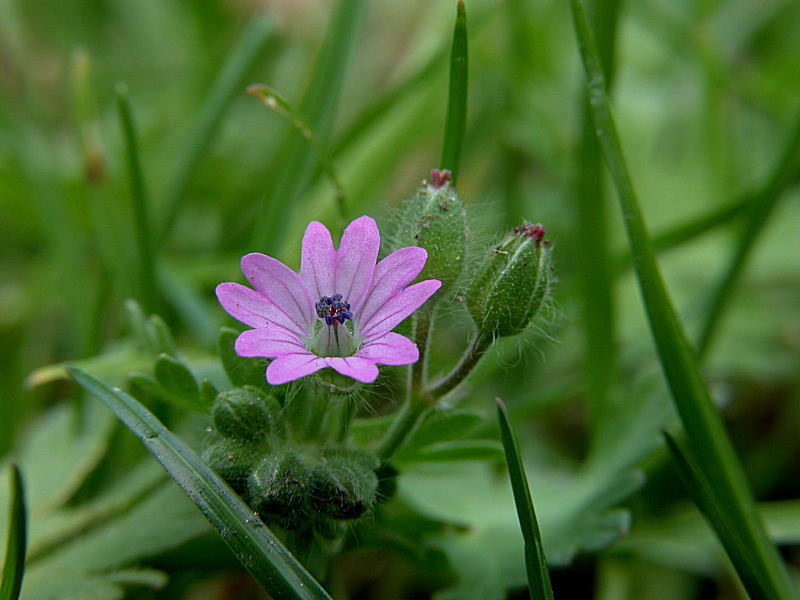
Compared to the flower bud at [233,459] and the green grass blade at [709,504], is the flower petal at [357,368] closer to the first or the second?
the flower bud at [233,459]

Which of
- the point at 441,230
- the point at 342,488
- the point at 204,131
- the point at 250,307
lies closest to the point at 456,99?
the point at 441,230

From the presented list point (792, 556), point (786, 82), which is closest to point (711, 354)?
point (792, 556)

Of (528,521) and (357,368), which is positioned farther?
(528,521)

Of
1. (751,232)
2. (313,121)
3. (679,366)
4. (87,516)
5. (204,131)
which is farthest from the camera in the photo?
(204,131)

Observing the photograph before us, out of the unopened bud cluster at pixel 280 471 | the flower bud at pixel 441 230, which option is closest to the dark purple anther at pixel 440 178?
the flower bud at pixel 441 230

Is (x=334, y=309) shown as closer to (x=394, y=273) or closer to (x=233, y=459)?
(x=394, y=273)
